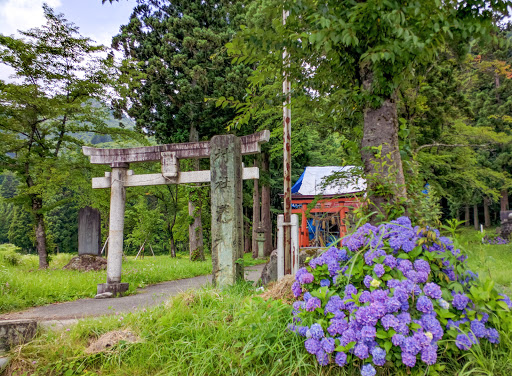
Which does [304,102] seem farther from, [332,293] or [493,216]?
[493,216]

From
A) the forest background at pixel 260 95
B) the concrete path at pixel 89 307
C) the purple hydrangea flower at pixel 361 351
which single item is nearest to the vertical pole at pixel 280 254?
the concrete path at pixel 89 307

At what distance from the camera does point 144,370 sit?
2619 millimetres

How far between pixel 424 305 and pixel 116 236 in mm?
6856

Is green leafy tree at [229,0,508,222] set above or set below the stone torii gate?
above

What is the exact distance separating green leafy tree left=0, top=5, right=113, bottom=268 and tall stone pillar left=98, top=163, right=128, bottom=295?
3070mm

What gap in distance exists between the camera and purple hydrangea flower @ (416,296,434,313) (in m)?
2.00

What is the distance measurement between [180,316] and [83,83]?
973 centimetres

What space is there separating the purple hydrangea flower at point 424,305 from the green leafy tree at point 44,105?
32.9ft

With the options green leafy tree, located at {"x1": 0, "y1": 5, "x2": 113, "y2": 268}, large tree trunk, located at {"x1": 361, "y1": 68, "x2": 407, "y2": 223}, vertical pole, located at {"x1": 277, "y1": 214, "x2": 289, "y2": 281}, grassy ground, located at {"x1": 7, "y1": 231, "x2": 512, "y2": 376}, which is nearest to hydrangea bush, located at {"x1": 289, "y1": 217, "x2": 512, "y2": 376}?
grassy ground, located at {"x1": 7, "y1": 231, "x2": 512, "y2": 376}

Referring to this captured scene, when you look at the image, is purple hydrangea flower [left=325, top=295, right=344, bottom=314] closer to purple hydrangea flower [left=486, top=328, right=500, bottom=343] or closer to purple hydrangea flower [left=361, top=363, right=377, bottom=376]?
purple hydrangea flower [left=361, top=363, right=377, bottom=376]

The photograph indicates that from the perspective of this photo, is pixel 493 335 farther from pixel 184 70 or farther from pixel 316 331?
pixel 184 70

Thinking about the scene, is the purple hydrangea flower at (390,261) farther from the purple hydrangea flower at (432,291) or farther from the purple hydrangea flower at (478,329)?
the purple hydrangea flower at (478,329)

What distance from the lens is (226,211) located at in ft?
17.6

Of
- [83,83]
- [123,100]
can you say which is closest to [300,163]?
[123,100]
